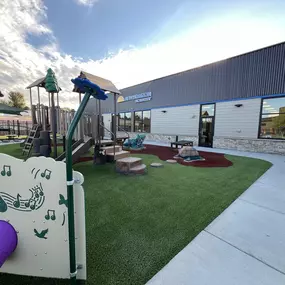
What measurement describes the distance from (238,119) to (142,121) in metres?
8.77

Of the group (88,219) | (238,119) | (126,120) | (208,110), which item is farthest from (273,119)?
(126,120)

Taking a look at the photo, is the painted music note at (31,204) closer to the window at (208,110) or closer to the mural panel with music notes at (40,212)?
the mural panel with music notes at (40,212)

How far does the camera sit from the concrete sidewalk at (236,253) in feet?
4.60

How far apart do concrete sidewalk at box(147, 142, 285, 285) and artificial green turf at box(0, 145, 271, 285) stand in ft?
0.42

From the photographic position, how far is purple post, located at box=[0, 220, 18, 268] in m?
1.09

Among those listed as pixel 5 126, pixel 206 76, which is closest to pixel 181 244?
pixel 206 76

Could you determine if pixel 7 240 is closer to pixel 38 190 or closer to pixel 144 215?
pixel 38 190

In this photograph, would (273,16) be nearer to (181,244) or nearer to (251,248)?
(251,248)

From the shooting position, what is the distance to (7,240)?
3.84ft

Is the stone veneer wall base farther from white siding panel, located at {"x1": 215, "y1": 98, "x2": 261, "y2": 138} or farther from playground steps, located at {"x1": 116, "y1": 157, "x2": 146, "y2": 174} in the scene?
playground steps, located at {"x1": 116, "y1": 157, "x2": 146, "y2": 174}

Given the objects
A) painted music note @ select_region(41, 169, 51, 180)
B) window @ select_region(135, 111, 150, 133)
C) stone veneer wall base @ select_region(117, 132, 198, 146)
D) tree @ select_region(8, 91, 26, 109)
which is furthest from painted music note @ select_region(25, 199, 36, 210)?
tree @ select_region(8, 91, 26, 109)

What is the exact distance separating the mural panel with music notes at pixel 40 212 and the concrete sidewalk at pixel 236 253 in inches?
34.4

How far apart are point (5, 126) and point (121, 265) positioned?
2348 centimetres

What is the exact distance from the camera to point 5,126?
1795 cm
